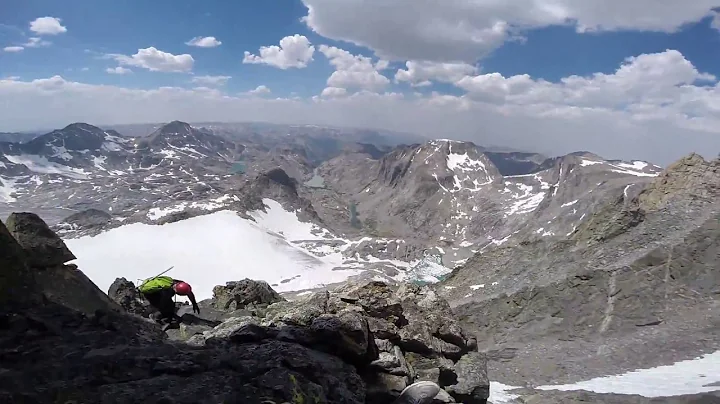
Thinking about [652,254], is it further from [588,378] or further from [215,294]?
[215,294]

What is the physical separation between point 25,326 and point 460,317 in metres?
31.0

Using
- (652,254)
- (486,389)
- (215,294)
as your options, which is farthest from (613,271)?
(215,294)

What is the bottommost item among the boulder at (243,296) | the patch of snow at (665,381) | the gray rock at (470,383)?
the boulder at (243,296)

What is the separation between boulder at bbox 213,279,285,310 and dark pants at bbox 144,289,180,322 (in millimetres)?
13497

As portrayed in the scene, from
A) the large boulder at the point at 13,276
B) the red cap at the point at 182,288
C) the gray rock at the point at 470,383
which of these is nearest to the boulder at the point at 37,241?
the red cap at the point at 182,288

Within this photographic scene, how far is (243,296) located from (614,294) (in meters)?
26.0

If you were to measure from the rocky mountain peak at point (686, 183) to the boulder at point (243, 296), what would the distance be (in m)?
32.9

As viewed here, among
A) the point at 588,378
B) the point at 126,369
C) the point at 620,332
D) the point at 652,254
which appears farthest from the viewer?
the point at 652,254

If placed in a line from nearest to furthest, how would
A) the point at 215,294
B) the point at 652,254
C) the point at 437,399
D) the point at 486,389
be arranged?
1. the point at 437,399
2. the point at 486,389
3. the point at 652,254
4. the point at 215,294

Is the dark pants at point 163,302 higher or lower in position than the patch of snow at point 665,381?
higher

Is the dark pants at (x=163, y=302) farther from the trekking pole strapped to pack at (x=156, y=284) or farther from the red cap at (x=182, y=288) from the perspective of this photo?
the red cap at (x=182, y=288)

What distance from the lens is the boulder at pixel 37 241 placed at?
55.8 ft

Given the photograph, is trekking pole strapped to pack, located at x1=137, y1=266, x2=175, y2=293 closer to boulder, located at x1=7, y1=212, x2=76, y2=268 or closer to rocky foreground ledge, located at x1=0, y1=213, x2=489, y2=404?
rocky foreground ledge, located at x1=0, y1=213, x2=489, y2=404

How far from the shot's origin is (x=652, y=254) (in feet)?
110
